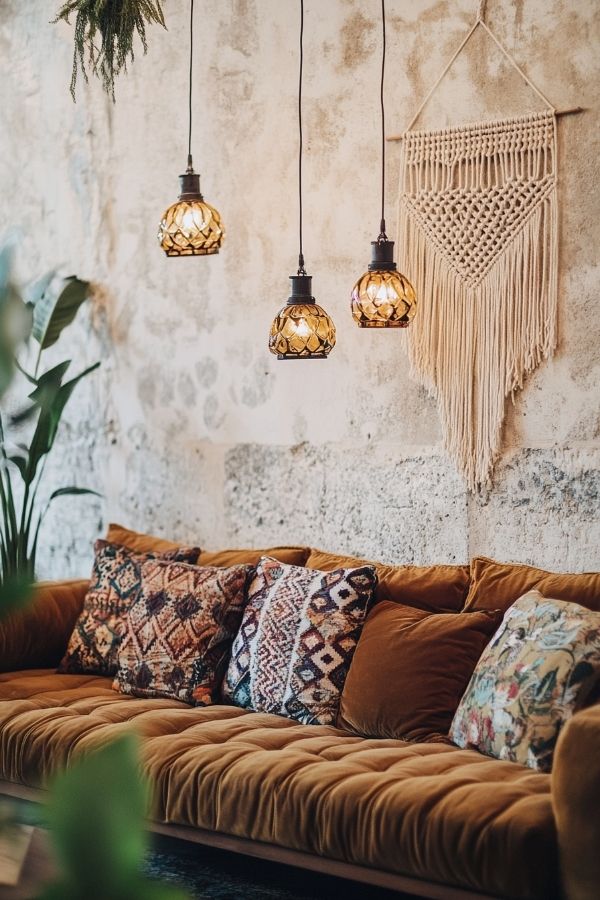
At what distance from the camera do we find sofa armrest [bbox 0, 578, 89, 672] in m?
3.72

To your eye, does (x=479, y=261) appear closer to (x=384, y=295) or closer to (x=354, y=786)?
(x=384, y=295)

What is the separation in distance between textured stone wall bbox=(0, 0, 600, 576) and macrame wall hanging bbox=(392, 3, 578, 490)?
0.19 feet

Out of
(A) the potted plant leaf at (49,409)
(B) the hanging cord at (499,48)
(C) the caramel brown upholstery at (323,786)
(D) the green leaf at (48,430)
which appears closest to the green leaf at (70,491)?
(A) the potted plant leaf at (49,409)

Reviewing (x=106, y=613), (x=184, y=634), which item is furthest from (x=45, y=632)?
(x=184, y=634)

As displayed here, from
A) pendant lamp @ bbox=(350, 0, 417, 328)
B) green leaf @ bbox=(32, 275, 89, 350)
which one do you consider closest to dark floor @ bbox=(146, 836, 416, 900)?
pendant lamp @ bbox=(350, 0, 417, 328)

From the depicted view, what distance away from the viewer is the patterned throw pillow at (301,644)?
323 centimetres

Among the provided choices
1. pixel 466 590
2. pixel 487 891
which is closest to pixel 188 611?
pixel 466 590

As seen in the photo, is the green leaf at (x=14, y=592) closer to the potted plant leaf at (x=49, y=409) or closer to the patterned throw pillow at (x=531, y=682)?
the patterned throw pillow at (x=531, y=682)

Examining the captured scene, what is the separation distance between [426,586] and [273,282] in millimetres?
1386

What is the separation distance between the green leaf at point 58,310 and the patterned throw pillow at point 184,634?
1424 millimetres

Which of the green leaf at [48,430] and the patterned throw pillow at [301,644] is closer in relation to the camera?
the patterned throw pillow at [301,644]

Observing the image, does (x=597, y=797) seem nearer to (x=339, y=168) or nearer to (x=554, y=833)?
(x=554, y=833)

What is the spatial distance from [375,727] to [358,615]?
0.36 meters

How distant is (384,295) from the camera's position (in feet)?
10.9
